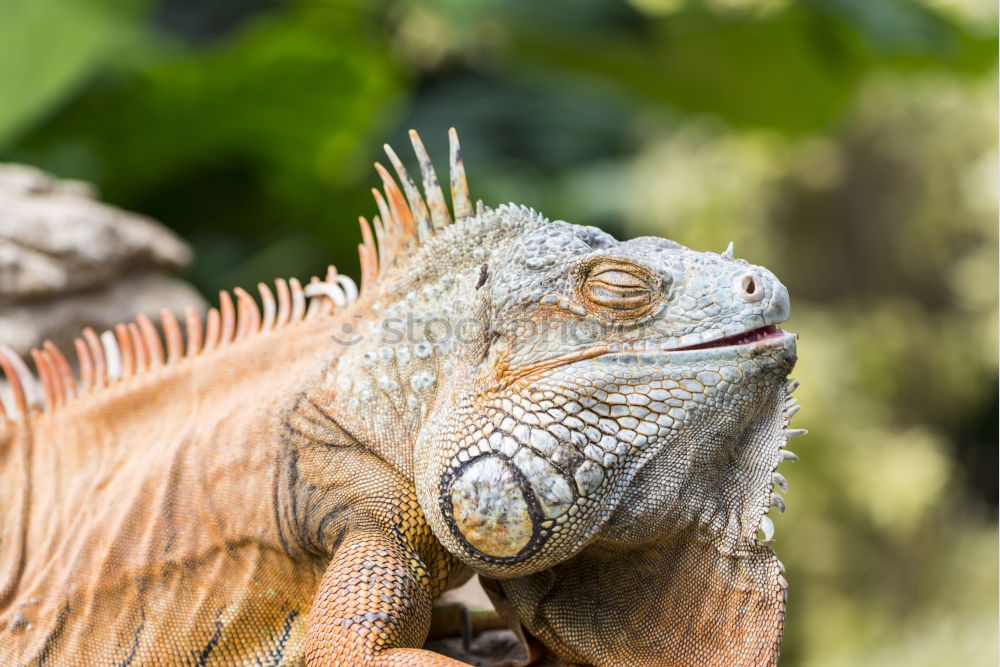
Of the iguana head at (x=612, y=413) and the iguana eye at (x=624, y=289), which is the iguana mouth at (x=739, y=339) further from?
the iguana eye at (x=624, y=289)

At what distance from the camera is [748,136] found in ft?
28.2

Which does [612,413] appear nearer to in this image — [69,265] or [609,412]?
[609,412]

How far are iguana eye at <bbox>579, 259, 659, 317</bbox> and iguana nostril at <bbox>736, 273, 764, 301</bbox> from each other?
7.2 inches

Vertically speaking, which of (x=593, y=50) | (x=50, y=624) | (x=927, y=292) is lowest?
(x=927, y=292)

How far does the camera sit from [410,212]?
2.66 meters

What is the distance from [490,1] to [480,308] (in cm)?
412

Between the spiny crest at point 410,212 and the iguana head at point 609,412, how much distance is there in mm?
305

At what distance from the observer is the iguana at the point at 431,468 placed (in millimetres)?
2094

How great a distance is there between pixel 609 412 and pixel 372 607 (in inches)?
26.5

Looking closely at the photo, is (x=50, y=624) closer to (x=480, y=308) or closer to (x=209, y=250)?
(x=480, y=308)

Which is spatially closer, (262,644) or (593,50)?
(262,644)

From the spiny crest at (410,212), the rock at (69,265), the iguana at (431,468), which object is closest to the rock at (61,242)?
the rock at (69,265)

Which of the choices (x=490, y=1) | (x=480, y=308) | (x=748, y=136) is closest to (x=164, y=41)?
(x=490, y=1)

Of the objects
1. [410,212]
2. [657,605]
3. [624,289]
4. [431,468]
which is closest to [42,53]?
[410,212]
